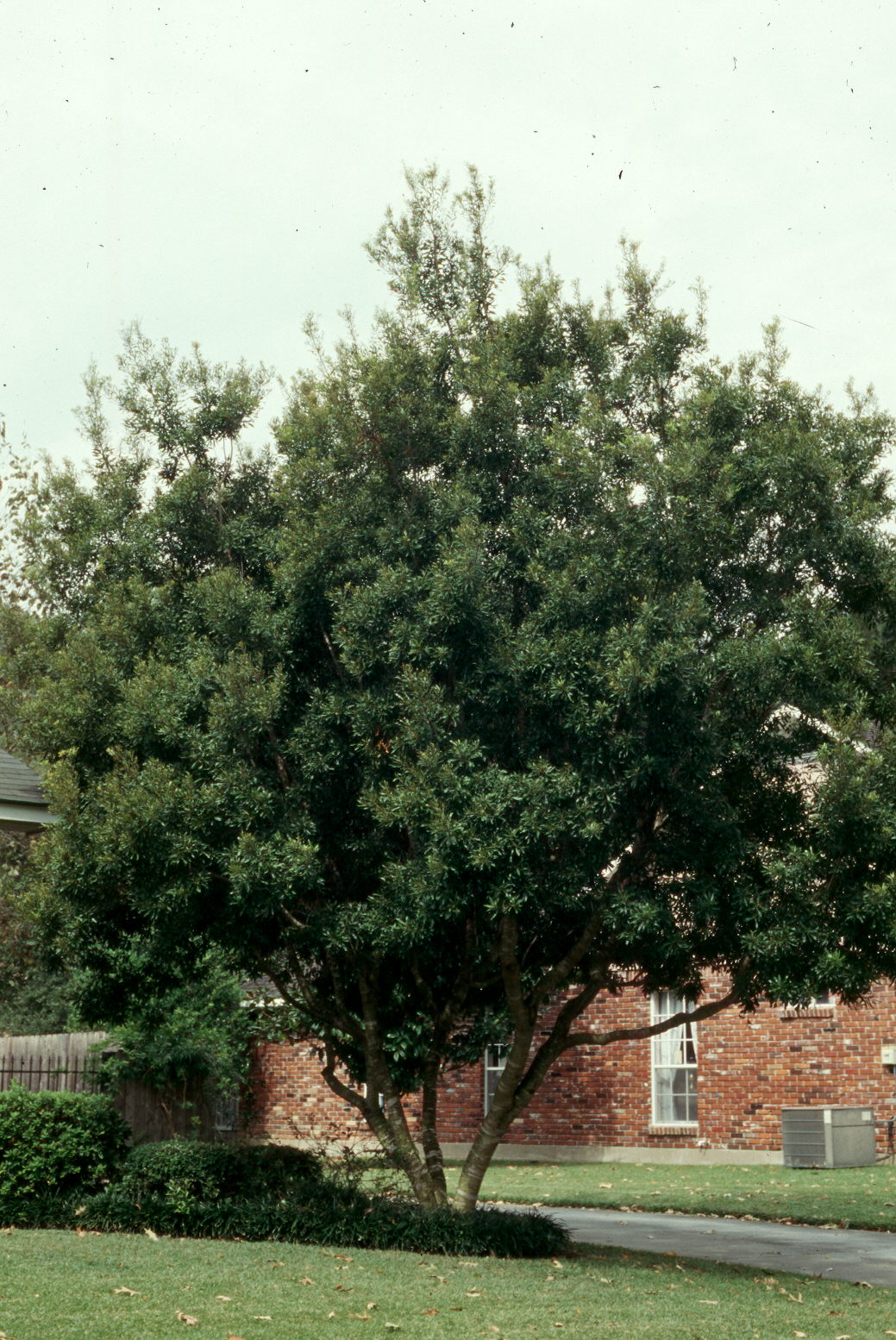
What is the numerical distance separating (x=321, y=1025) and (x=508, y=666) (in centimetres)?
514

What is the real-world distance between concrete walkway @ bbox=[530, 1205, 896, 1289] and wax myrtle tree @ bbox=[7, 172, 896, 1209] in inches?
95.4

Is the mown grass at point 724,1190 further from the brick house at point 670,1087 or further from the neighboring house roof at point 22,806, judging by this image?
the neighboring house roof at point 22,806

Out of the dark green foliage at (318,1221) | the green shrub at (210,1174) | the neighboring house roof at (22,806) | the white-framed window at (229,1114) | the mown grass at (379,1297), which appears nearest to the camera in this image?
the mown grass at (379,1297)

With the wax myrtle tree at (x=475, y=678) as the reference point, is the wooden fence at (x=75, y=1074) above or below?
below

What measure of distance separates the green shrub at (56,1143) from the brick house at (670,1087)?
8.02 meters

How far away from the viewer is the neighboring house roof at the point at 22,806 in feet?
Result: 49.9

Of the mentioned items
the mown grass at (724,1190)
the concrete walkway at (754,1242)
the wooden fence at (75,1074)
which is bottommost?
the concrete walkway at (754,1242)

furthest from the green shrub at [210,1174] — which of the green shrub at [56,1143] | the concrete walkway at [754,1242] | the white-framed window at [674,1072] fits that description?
the white-framed window at [674,1072]

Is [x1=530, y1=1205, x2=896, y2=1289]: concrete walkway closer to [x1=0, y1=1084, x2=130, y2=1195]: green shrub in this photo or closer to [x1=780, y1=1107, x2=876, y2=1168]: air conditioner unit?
[x1=780, y1=1107, x2=876, y2=1168]: air conditioner unit

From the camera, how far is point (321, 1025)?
1477 centimetres

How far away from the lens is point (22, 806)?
15328 mm

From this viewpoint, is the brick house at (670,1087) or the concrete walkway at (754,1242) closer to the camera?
the concrete walkway at (754,1242)

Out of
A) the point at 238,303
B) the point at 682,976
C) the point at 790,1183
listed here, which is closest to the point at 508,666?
the point at 682,976

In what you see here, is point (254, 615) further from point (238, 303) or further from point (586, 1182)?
point (586, 1182)
